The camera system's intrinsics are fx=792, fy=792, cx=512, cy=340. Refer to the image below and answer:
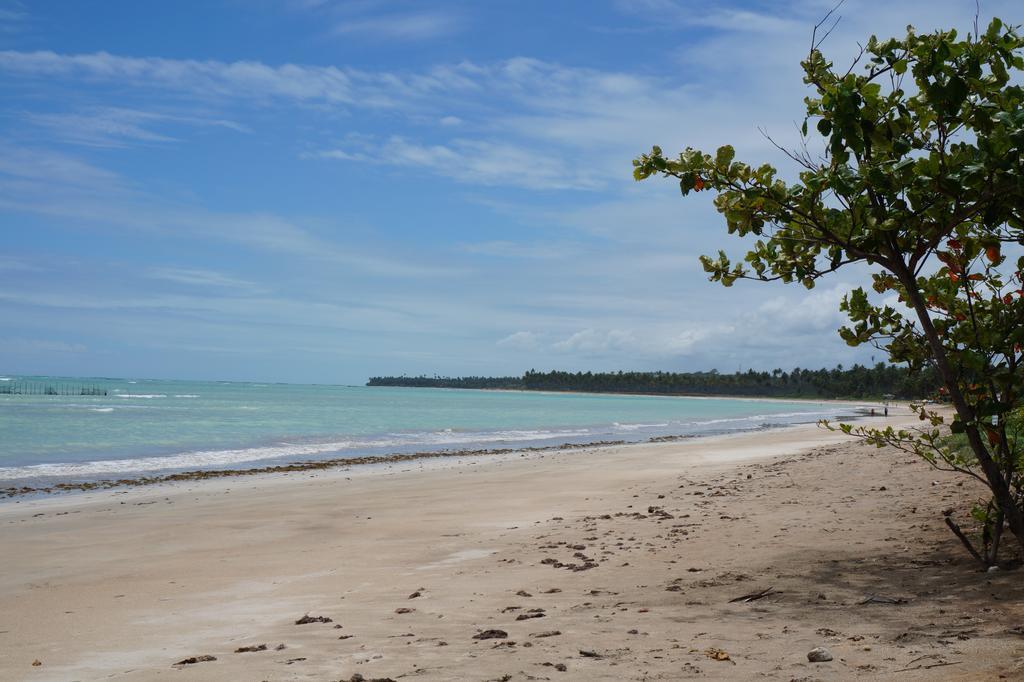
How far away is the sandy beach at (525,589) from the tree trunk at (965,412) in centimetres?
52

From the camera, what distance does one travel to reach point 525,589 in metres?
6.96

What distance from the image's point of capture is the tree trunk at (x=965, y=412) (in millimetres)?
5812

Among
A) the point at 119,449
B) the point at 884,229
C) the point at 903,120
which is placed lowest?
the point at 119,449

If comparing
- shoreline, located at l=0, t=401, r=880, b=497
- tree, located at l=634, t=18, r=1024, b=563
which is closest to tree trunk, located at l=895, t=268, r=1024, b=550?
tree, located at l=634, t=18, r=1024, b=563

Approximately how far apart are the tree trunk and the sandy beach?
0.52 m

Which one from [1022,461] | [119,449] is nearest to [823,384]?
[119,449]

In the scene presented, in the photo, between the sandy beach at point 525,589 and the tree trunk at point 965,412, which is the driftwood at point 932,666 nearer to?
the sandy beach at point 525,589

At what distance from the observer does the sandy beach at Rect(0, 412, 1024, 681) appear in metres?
4.79

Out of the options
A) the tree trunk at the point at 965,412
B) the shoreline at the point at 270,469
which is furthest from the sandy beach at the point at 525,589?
the shoreline at the point at 270,469

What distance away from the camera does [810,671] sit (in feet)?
14.1

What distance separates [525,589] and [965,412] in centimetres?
379

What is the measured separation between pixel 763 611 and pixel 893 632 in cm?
95

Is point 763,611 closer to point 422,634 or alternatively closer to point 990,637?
point 990,637

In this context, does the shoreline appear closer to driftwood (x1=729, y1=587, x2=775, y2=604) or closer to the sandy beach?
the sandy beach
